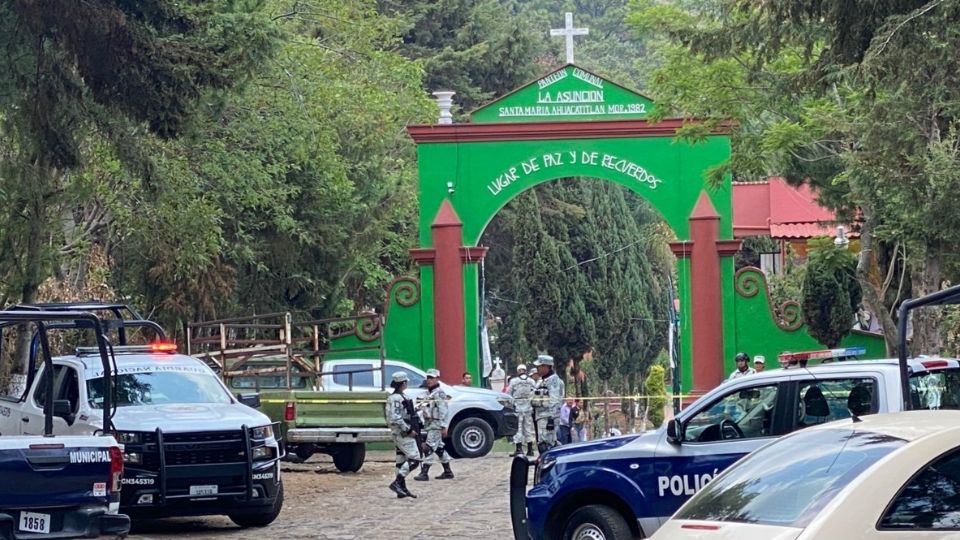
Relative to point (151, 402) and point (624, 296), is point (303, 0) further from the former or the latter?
point (624, 296)

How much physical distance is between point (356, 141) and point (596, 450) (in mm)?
20122

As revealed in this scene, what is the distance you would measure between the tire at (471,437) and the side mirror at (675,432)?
14195 millimetres

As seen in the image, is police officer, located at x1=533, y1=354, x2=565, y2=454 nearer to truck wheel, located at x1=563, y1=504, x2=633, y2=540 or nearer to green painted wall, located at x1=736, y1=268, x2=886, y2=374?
green painted wall, located at x1=736, y1=268, x2=886, y2=374

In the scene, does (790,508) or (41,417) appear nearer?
(790,508)

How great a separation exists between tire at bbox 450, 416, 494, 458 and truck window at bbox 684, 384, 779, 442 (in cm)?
1419

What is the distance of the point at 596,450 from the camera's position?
1138cm

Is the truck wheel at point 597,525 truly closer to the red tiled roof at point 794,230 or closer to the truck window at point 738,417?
the truck window at point 738,417

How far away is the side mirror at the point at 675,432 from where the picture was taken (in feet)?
36.2

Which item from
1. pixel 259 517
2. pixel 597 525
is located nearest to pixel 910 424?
Answer: pixel 597 525

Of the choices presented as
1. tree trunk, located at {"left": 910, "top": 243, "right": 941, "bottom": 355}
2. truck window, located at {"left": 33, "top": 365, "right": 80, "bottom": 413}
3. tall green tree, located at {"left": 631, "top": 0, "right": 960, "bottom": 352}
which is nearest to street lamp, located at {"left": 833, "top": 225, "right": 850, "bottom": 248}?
tall green tree, located at {"left": 631, "top": 0, "right": 960, "bottom": 352}

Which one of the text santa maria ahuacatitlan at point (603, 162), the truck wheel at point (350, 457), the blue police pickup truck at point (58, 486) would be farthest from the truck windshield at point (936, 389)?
the text santa maria ahuacatitlan at point (603, 162)

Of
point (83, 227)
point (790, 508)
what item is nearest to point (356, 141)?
point (83, 227)

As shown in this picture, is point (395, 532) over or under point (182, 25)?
under

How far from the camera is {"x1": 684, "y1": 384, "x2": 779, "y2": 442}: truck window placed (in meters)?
10.9
